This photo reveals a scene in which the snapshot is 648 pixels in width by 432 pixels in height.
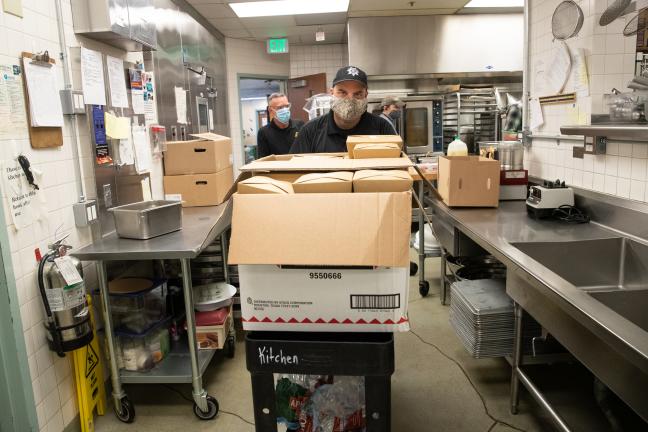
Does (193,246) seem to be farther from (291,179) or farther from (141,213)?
(291,179)

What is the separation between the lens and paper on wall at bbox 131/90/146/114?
9.25ft

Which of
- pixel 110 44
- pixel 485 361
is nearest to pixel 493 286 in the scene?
pixel 485 361

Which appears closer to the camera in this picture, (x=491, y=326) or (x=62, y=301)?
(x=62, y=301)

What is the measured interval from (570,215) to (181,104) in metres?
3.16

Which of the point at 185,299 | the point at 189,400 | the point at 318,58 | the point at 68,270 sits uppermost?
the point at 318,58

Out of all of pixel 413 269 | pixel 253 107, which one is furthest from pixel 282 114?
pixel 253 107

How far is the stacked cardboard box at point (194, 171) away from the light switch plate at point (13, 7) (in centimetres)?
129

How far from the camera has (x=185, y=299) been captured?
7.14 ft

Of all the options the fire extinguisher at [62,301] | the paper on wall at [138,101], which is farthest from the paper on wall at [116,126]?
the fire extinguisher at [62,301]

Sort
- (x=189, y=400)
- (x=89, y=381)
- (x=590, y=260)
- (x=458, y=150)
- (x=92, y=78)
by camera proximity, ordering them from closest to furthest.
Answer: (x=590, y=260) → (x=89, y=381) → (x=92, y=78) → (x=189, y=400) → (x=458, y=150)

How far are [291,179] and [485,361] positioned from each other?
1838 millimetres

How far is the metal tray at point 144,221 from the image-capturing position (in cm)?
222

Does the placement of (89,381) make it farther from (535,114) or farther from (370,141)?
(535,114)

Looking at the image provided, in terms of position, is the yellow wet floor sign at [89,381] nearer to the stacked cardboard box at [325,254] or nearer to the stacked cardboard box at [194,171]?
the stacked cardboard box at [194,171]
